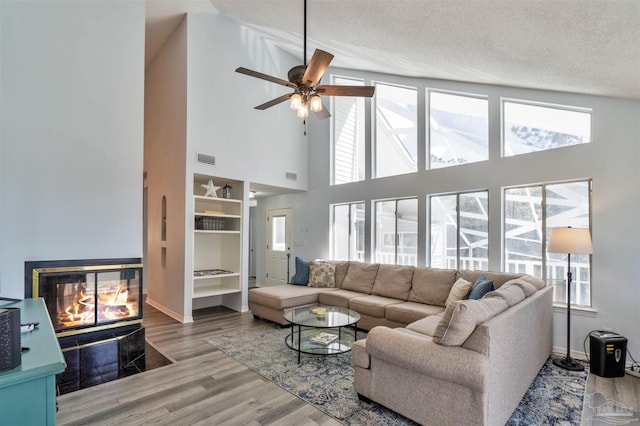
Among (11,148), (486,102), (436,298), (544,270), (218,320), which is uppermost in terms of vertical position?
(486,102)

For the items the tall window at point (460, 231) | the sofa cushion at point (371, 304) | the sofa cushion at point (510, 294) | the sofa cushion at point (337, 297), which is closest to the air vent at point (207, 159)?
the sofa cushion at point (337, 297)

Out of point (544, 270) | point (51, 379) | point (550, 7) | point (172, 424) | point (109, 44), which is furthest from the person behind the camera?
point (544, 270)

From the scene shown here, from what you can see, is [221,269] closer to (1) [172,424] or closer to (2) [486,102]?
(1) [172,424]

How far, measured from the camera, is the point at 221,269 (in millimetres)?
5988

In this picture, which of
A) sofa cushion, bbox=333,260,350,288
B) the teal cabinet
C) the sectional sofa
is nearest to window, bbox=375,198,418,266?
sofa cushion, bbox=333,260,350,288

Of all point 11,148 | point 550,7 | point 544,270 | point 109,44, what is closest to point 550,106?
point 544,270

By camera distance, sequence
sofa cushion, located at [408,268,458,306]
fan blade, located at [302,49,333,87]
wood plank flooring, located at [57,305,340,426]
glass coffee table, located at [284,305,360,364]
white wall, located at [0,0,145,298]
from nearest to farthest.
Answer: wood plank flooring, located at [57,305,340,426]
fan blade, located at [302,49,333,87]
white wall, located at [0,0,145,298]
glass coffee table, located at [284,305,360,364]
sofa cushion, located at [408,268,458,306]

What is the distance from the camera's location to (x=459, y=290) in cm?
377

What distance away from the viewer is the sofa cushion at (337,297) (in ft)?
15.2

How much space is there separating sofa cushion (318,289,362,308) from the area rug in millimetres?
1026

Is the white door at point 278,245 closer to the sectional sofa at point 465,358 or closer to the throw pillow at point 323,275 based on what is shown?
the throw pillow at point 323,275

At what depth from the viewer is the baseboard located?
483 cm

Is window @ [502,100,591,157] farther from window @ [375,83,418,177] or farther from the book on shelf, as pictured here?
the book on shelf

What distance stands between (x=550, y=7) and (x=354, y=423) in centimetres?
309
